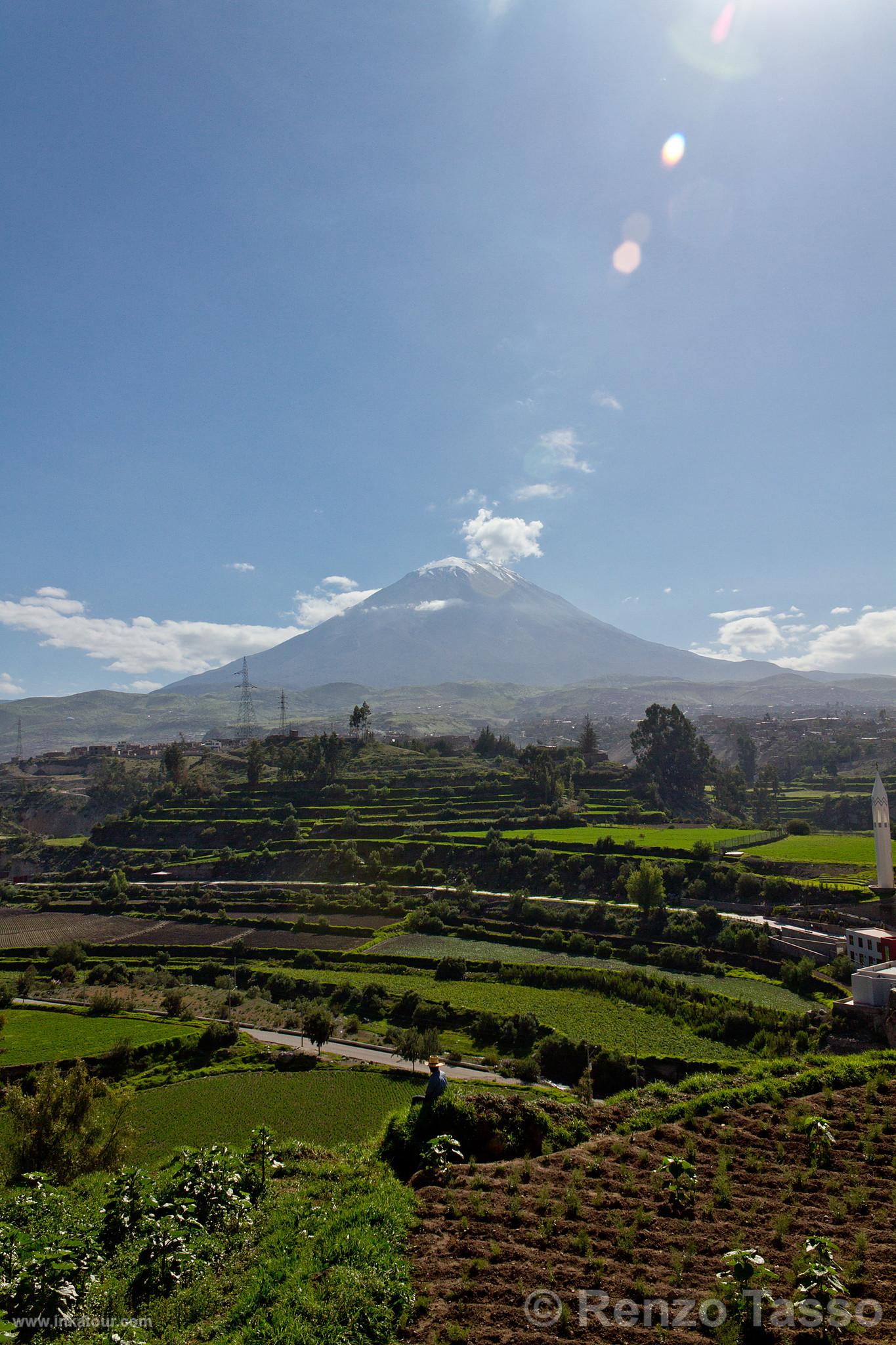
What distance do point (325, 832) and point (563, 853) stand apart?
25295 millimetres

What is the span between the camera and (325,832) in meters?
67.1

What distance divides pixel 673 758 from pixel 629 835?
30.8 meters

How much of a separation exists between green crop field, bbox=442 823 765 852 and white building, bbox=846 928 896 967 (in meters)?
18.3

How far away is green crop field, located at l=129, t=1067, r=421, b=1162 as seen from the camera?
2117 cm

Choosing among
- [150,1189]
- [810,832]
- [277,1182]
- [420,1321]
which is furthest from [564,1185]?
[810,832]

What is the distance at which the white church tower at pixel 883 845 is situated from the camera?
40812 mm

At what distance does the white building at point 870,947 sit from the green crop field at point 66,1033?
32.9 m

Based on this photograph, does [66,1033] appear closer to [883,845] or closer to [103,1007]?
[103,1007]

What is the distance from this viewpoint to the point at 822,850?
53.1m

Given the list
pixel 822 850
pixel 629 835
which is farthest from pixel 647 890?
pixel 822 850

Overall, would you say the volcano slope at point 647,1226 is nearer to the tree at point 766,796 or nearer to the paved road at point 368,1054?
the paved road at point 368,1054

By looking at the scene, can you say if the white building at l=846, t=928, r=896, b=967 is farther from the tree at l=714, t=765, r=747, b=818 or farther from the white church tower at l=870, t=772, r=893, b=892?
the tree at l=714, t=765, r=747, b=818

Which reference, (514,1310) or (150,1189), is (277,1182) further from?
(514,1310)

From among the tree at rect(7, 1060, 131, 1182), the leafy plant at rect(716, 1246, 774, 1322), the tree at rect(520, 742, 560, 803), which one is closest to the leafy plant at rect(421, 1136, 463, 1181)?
the leafy plant at rect(716, 1246, 774, 1322)
